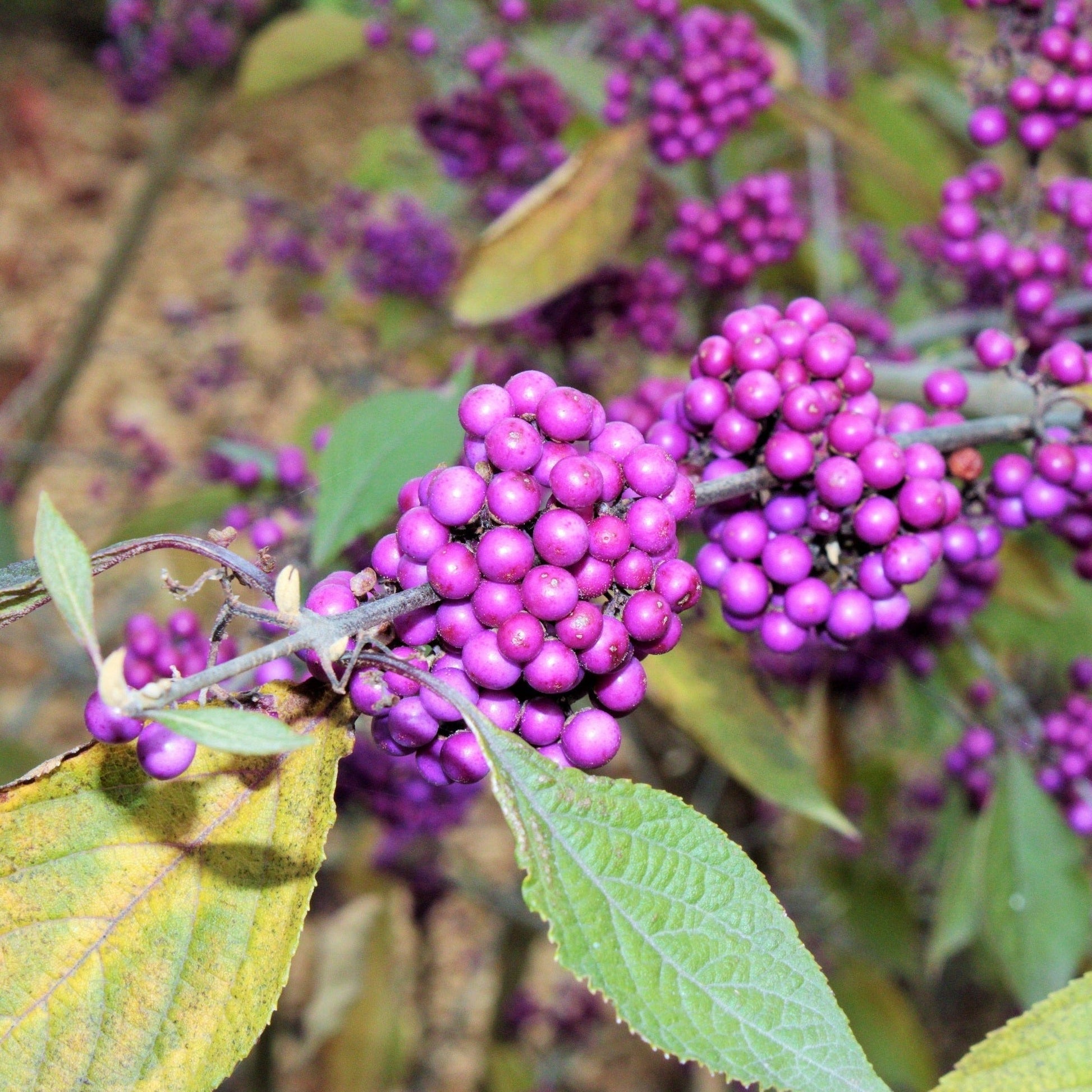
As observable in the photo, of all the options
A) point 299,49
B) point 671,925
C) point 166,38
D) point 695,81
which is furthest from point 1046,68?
point 166,38

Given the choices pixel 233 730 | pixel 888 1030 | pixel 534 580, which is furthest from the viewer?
pixel 888 1030

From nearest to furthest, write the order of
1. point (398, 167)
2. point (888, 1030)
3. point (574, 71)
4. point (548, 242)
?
point (548, 242)
point (574, 71)
point (888, 1030)
point (398, 167)

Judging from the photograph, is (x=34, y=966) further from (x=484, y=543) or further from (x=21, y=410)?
(x=21, y=410)

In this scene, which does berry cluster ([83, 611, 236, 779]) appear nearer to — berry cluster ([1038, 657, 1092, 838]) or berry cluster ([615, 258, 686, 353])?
berry cluster ([615, 258, 686, 353])

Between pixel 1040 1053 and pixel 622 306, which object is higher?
pixel 1040 1053

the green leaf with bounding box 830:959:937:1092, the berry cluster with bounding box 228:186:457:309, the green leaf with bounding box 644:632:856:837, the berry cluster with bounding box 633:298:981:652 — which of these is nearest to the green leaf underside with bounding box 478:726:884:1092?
the berry cluster with bounding box 633:298:981:652

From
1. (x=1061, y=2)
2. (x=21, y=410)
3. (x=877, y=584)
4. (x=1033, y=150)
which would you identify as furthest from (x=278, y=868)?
(x=21, y=410)

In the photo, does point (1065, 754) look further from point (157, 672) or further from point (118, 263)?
point (118, 263)
